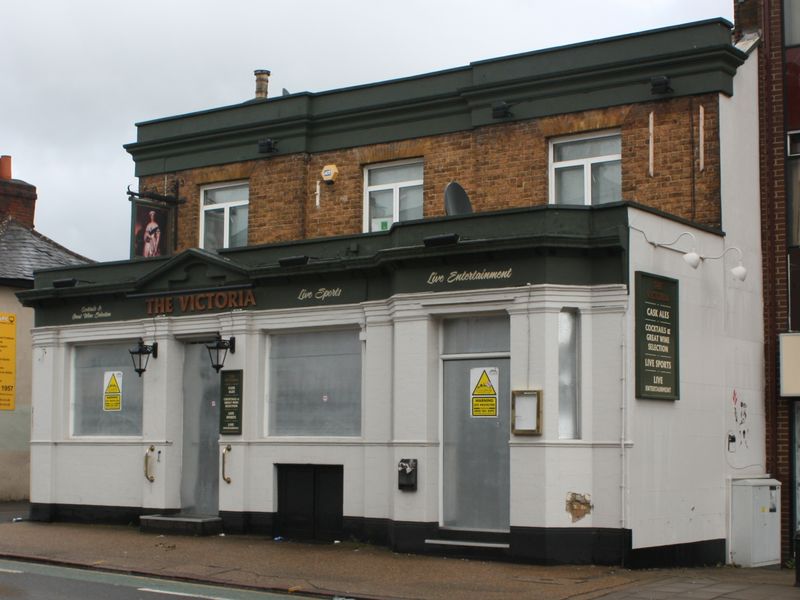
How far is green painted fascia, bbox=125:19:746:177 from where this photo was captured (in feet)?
59.9

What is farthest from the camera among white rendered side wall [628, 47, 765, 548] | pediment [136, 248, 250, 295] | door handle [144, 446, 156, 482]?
door handle [144, 446, 156, 482]

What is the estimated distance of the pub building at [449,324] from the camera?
51.2ft

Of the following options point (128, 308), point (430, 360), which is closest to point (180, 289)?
point (128, 308)

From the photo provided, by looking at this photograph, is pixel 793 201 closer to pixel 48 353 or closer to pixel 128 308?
pixel 128 308

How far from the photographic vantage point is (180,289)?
19.8 meters

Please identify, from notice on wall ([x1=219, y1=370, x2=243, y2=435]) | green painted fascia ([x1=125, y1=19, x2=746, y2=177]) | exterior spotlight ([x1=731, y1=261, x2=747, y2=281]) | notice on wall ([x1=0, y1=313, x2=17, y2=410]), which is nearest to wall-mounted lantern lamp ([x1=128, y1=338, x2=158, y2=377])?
notice on wall ([x1=219, y1=370, x2=243, y2=435])

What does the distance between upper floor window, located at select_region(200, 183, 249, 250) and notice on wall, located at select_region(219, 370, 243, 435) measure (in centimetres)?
433

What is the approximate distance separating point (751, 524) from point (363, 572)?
6.11 meters

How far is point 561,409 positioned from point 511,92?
6.43 metres

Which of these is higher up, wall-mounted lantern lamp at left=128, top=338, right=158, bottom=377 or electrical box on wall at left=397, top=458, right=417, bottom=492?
wall-mounted lantern lamp at left=128, top=338, right=158, bottom=377

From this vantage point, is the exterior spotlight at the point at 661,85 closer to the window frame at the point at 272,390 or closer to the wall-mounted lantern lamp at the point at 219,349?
the window frame at the point at 272,390

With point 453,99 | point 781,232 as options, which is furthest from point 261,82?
point 781,232

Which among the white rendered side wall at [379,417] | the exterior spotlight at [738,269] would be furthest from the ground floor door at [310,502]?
the exterior spotlight at [738,269]

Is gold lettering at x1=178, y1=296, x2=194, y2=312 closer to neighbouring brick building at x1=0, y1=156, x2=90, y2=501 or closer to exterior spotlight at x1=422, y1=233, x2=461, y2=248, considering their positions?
exterior spotlight at x1=422, y1=233, x2=461, y2=248
